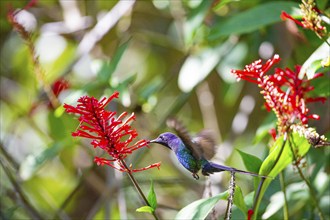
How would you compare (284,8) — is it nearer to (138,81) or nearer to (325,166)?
(325,166)

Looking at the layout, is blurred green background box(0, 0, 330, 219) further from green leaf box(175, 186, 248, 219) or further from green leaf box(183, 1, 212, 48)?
green leaf box(175, 186, 248, 219)

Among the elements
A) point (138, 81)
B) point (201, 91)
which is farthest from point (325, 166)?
point (138, 81)

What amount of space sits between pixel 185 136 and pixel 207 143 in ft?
0.37

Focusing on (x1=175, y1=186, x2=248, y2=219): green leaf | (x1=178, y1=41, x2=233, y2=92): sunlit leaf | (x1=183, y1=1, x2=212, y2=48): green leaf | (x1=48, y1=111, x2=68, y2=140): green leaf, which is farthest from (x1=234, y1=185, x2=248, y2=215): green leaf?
(x1=48, y1=111, x2=68, y2=140): green leaf

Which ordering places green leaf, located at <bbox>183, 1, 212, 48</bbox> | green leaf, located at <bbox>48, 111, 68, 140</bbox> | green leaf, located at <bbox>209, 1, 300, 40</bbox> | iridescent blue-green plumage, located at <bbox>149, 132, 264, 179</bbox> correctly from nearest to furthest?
1. iridescent blue-green plumage, located at <bbox>149, 132, 264, 179</bbox>
2. green leaf, located at <bbox>209, 1, 300, 40</bbox>
3. green leaf, located at <bbox>183, 1, 212, 48</bbox>
4. green leaf, located at <bbox>48, 111, 68, 140</bbox>

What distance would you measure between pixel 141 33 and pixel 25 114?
49 centimetres

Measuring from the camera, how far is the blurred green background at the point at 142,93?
1664 millimetres

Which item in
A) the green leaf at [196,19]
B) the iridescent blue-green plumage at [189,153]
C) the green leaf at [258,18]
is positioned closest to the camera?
the iridescent blue-green plumage at [189,153]

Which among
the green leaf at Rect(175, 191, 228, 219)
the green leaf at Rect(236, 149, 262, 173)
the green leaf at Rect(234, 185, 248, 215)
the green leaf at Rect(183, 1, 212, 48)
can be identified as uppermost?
the green leaf at Rect(183, 1, 212, 48)

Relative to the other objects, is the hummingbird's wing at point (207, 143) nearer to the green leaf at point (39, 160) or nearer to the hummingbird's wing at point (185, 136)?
the hummingbird's wing at point (185, 136)

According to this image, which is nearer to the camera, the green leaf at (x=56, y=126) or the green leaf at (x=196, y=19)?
the green leaf at (x=196, y=19)

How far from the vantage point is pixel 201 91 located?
2.39 m

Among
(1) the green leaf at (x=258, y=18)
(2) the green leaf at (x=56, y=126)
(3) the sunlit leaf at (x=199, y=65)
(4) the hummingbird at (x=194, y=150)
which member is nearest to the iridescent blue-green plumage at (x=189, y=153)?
(4) the hummingbird at (x=194, y=150)

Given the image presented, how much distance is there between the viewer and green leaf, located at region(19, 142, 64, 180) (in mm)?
1812
